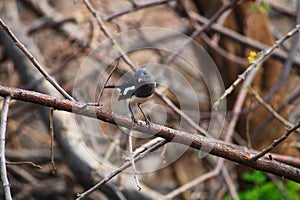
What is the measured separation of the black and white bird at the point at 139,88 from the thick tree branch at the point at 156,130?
38 millimetres

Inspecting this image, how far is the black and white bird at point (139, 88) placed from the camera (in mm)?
1020

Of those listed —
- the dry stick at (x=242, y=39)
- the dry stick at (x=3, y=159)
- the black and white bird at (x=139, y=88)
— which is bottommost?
the dry stick at (x=3, y=159)

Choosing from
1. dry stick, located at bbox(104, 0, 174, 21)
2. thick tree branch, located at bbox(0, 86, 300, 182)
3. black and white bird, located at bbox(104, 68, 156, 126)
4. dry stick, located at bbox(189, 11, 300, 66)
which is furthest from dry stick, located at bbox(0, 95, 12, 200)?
dry stick, located at bbox(189, 11, 300, 66)

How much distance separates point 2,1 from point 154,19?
5.34 ft

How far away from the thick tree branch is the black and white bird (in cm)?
4

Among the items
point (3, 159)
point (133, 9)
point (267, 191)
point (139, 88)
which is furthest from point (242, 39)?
point (3, 159)

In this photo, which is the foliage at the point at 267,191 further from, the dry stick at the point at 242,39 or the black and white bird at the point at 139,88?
the black and white bird at the point at 139,88

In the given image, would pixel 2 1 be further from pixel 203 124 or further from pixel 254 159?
pixel 254 159

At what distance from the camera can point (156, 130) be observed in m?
1.01

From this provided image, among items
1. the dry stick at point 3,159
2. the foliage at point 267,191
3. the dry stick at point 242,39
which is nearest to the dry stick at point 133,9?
the dry stick at point 242,39

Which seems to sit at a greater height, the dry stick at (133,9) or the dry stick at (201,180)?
the dry stick at (133,9)

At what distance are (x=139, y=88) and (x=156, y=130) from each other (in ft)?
0.33

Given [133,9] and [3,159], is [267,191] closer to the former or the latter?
[133,9]

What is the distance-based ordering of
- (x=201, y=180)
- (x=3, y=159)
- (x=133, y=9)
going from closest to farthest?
(x=3, y=159) → (x=201, y=180) → (x=133, y=9)
